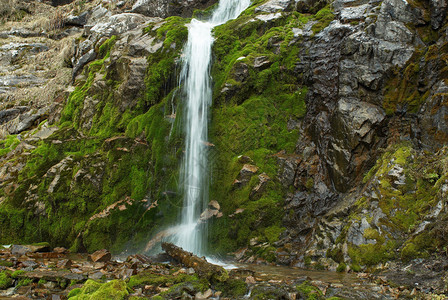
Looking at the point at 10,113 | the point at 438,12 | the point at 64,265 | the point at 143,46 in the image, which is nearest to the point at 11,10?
the point at 10,113

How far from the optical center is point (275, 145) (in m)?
10.2

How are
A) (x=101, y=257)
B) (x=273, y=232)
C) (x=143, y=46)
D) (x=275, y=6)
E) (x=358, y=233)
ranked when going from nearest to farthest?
(x=358, y=233), (x=101, y=257), (x=273, y=232), (x=143, y=46), (x=275, y=6)

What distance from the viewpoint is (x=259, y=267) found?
7219mm

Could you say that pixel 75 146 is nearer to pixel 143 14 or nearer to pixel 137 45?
pixel 137 45

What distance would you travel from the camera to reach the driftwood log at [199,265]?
541cm

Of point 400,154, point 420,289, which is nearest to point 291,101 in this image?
point 400,154

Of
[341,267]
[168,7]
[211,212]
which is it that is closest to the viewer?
[341,267]

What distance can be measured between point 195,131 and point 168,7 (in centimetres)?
997

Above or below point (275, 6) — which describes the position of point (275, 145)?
below

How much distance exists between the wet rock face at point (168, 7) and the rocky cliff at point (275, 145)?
15.4 feet

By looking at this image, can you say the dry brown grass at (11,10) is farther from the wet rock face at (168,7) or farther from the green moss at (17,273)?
the green moss at (17,273)

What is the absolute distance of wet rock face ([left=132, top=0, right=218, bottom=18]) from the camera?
670 inches

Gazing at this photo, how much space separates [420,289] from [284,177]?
5.15 m

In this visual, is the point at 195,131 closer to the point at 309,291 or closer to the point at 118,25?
the point at 309,291
